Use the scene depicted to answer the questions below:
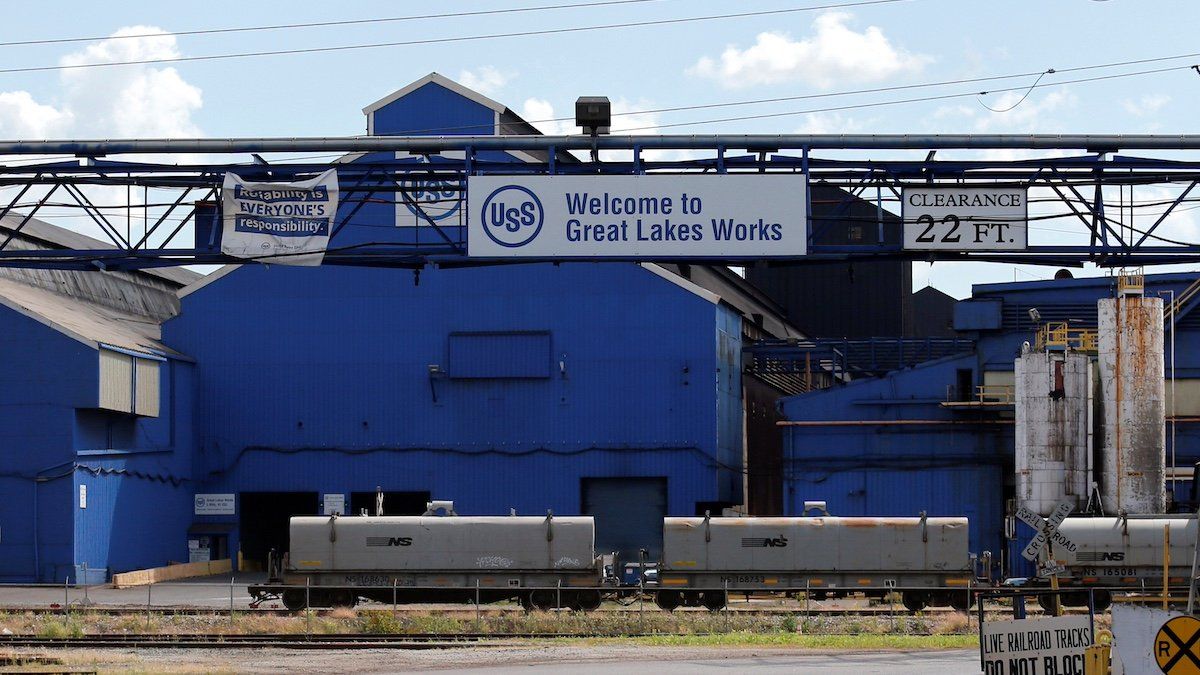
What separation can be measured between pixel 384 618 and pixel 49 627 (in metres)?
6.47

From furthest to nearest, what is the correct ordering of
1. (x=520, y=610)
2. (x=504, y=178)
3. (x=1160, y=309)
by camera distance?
1. (x=1160, y=309)
2. (x=520, y=610)
3. (x=504, y=178)

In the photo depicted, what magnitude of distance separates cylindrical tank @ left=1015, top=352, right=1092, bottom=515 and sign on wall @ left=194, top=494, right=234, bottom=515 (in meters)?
26.6

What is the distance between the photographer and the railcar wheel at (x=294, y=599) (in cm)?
3631

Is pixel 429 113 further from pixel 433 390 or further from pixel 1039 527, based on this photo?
pixel 1039 527

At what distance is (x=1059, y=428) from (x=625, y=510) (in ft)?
47.6

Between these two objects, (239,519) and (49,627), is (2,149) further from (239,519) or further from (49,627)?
(239,519)

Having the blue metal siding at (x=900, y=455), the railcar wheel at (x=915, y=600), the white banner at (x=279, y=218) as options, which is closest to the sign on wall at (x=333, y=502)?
the blue metal siding at (x=900, y=455)

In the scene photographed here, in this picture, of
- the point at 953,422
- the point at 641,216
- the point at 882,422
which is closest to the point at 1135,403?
the point at 953,422

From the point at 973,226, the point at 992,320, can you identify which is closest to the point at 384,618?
the point at 973,226

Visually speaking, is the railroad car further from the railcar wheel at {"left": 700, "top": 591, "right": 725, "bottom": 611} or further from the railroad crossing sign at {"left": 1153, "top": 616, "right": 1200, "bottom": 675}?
the railroad crossing sign at {"left": 1153, "top": 616, "right": 1200, "bottom": 675}

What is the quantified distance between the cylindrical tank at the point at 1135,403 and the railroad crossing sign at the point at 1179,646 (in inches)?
1290

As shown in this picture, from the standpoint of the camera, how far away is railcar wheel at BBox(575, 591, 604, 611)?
35825mm

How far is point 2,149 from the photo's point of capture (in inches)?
1179

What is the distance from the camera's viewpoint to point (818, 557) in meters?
36.8
